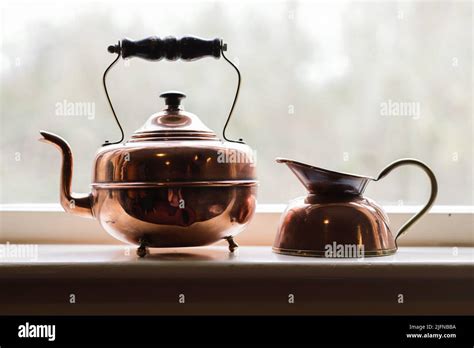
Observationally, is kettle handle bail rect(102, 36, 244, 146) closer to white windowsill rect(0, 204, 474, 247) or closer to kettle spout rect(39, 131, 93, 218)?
kettle spout rect(39, 131, 93, 218)

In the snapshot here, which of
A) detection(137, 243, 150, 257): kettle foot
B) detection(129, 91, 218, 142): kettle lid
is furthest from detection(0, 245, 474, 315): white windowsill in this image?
detection(129, 91, 218, 142): kettle lid

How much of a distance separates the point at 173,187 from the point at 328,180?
0.23 m

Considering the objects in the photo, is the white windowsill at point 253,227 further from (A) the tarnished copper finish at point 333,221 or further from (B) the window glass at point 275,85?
(A) the tarnished copper finish at point 333,221

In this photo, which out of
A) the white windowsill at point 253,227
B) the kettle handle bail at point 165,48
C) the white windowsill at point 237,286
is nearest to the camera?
the white windowsill at point 237,286

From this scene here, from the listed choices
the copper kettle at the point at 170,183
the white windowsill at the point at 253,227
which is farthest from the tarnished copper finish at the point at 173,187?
the white windowsill at the point at 253,227

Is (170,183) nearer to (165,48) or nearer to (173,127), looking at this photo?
(173,127)

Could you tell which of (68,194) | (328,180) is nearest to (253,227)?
(328,180)

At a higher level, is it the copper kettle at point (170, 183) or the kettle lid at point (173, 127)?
the kettle lid at point (173, 127)

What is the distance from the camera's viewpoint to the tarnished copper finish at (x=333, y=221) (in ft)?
2.83

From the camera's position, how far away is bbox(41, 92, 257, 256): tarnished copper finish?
32.5 inches

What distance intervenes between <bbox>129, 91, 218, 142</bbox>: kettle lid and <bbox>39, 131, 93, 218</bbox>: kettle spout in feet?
0.36

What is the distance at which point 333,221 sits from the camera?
0.87m
